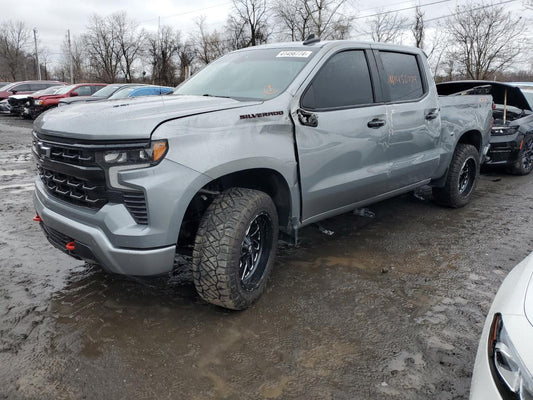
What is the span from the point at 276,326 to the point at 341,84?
2053 millimetres

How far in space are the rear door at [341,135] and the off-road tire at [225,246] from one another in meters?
0.61

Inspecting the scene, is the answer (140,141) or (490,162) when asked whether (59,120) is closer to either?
(140,141)

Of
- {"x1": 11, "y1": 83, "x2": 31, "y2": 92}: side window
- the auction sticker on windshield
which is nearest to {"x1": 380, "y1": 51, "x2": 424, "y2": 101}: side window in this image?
the auction sticker on windshield

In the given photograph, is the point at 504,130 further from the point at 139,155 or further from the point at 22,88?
the point at 22,88

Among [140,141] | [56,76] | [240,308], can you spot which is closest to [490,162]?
[240,308]

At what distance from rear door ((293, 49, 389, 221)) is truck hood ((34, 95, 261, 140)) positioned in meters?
0.54

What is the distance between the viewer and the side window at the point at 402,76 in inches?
167

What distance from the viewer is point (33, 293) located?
328cm

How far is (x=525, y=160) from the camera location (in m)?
8.16

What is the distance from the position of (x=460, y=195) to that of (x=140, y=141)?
4.52 meters

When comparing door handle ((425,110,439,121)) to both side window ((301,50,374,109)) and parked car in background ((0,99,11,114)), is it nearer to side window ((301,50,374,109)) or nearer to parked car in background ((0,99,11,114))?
side window ((301,50,374,109))

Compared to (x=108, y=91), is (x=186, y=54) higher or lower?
higher

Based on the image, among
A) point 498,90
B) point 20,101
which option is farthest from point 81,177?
point 20,101

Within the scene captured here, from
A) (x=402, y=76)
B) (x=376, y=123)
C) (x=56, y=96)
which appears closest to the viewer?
(x=376, y=123)
